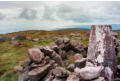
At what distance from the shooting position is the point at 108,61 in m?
17.5

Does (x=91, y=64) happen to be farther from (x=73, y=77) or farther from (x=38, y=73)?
(x=38, y=73)

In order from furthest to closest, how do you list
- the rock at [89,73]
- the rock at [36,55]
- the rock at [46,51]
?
the rock at [46,51] → the rock at [36,55] → the rock at [89,73]

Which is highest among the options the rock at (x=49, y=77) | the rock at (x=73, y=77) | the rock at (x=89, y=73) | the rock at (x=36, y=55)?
the rock at (x=36, y=55)

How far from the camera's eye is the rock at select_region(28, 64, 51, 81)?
63.7ft

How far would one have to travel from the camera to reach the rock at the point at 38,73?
19.4 m

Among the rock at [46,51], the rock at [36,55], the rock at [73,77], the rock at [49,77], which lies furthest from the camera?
the rock at [46,51]

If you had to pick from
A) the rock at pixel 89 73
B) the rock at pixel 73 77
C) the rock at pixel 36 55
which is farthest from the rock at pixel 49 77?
the rock at pixel 89 73

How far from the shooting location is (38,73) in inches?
762

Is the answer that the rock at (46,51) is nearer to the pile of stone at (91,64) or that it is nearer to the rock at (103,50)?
the pile of stone at (91,64)

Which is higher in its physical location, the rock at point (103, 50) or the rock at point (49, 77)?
the rock at point (103, 50)

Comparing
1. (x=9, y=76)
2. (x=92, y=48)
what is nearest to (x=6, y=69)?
(x=9, y=76)

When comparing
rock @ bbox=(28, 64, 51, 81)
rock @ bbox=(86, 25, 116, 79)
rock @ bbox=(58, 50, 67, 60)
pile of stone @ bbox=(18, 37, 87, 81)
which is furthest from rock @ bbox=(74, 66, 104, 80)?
rock @ bbox=(58, 50, 67, 60)

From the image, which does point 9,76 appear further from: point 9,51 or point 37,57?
point 9,51

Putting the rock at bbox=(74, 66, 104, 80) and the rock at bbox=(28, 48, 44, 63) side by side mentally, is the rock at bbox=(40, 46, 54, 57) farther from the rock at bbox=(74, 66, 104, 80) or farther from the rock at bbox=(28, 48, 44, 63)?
the rock at bbox=(74, 66, 104, 80)
